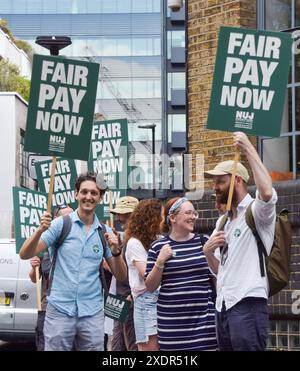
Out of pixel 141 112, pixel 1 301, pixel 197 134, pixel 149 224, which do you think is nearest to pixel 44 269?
pixel 149 224

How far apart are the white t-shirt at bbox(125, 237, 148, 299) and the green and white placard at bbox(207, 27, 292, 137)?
194 cm

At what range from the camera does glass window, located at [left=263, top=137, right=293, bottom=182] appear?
11492 millimetres

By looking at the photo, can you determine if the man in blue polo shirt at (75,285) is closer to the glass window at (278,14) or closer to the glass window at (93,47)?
the glass window at (278,14)

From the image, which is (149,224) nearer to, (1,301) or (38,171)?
(38,171)

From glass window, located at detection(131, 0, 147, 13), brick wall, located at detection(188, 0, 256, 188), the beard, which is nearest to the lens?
the beard

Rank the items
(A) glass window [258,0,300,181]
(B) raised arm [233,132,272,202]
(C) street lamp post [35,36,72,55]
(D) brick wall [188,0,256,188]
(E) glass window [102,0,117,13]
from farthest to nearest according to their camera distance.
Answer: (E) glass window [102,0,117,13] < (C) street lamp post [35,36,72,55] < (D) brick wall [188,0,256,188] < (A) glass window [258,0,300,181] < (B) raised arm [233,132,272,202]

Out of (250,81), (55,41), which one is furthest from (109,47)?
(250,81)

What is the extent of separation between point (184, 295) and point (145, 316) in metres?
1.10

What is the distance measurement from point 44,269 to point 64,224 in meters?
2.04

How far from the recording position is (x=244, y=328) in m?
7.14

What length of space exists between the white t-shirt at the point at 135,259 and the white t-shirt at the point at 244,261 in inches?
75.1

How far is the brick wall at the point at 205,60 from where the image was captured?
1193 centimetres

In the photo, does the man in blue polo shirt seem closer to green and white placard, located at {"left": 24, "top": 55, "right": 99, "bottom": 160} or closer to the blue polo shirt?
Result: the blue polo shirt

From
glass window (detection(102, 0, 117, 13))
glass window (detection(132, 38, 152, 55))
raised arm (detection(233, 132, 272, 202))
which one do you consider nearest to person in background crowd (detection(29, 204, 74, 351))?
raised arm (detection(233, 132, 272, 202))
